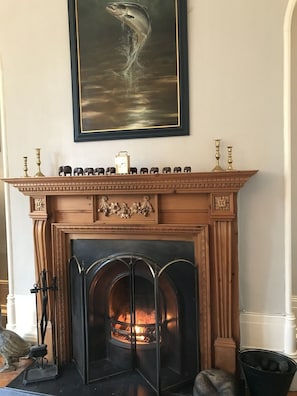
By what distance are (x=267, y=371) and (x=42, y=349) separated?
1366 millimetres

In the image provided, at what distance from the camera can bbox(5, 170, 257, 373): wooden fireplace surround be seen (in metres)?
2.07

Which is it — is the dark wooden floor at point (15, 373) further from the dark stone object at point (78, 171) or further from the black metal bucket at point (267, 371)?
the dark stone object at point (78, 171)

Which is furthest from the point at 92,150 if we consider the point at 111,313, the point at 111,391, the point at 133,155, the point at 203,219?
the point at 111,391

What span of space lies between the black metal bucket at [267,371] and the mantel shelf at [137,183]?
1007 millimetres

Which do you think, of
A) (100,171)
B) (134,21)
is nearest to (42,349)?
(100,171)

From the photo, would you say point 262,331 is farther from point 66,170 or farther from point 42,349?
point 66,170

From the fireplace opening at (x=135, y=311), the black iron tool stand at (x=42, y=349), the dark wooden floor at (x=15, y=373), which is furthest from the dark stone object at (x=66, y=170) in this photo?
the dark wooden floor at (x=15, y=373)

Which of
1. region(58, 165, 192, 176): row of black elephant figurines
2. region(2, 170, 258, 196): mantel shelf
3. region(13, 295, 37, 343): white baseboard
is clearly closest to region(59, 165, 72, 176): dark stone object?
region(58, 165, 192, 176): row of black elephant figurines

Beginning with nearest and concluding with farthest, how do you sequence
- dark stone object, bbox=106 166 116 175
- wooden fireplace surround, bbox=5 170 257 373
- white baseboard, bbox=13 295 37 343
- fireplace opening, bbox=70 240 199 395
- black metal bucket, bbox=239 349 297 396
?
black metal bucket, bbox=239 349 297 396
wooden fireplace surround, bbox=5 170 257 373
fireplace opening, bbox=70 240 199 395
dark stone object, bbox=106 166 116 175
white baseboard, bbox=13 295 37 343

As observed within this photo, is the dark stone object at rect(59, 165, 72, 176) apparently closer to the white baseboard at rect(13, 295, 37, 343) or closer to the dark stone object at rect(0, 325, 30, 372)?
the white baseboard at rect(13, 295, 37, 343)

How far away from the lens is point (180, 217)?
7.17ft

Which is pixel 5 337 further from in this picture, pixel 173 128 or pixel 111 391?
pixel 173 128

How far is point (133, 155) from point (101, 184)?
1.06 ft

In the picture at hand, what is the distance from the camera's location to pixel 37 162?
2.43 metres
